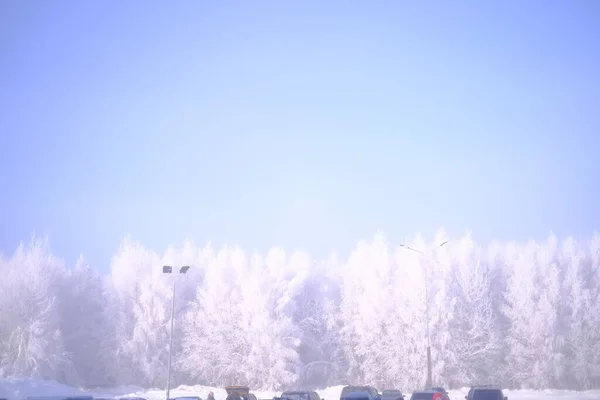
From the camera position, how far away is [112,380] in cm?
7581

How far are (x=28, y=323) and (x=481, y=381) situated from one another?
49410mm

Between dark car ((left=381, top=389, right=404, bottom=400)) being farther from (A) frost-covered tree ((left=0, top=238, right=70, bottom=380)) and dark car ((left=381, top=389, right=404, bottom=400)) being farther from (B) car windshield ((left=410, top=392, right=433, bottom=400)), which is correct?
(A) frost-covered tree ((left=0, top=238, right=70, bottom=380))

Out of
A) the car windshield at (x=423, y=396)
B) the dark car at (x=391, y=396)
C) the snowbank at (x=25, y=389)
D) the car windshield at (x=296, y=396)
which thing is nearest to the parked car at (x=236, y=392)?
the car windshield at (x=296, y=396)

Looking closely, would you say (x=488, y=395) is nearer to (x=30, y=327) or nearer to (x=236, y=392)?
(x=236, y=392)

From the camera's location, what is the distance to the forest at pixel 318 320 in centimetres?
6862

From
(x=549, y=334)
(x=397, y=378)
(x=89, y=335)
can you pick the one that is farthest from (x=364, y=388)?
(x=89, y=335)

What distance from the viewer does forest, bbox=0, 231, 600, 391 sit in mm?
68625

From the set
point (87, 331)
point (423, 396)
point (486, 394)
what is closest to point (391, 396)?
point (423, 396)

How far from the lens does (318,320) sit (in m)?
77.3

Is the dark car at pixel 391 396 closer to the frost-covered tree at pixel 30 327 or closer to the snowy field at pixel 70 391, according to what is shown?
the snowy field at pixel 70 391

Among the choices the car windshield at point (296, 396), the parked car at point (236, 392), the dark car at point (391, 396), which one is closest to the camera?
the car windshield at point (296, 396)

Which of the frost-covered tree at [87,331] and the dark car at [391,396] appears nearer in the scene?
the dark car at [391,396]

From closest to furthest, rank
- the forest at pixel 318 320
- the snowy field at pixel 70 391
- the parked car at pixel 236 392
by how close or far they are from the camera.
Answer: the parked car at pixel 236 392
the snowy field at pixel 70 391
the forest at pixel 318 320

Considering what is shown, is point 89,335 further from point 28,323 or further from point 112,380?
point 28,323
